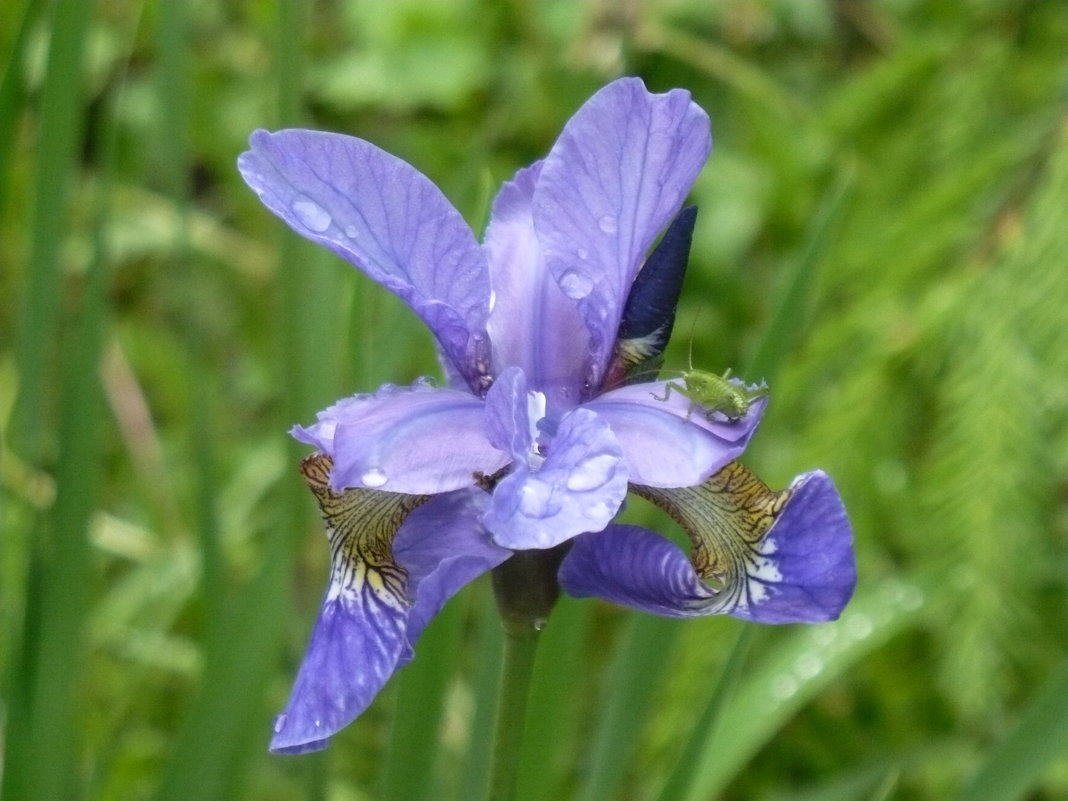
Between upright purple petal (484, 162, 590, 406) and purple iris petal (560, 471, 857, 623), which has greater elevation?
upright purple petal (484, 162, 590, 406)

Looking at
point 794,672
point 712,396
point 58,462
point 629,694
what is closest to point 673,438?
point 712,396

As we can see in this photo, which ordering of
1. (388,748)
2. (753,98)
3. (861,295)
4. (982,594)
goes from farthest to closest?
(753,98), (861,295), (982,594), (388,748)

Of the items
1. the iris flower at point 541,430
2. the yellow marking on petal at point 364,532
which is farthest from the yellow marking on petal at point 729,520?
the yellow marking on petal at point 364,532

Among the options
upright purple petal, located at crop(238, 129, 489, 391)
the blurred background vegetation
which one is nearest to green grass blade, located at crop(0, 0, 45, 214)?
the blurred background vegetation

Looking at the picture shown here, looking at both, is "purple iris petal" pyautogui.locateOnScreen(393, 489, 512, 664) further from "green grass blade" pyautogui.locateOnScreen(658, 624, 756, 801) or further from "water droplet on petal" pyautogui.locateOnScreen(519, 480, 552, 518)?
"green grass blade" pyautogui.locateOnScreen(658, 624, 756, 801)

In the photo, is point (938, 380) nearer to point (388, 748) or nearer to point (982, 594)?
point (982, 594)

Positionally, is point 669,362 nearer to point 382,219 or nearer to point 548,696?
point 548,696

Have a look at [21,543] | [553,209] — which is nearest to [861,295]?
[553,209]
